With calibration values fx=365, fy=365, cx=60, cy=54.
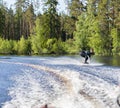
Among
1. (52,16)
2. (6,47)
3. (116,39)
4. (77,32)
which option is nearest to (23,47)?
(6,47)

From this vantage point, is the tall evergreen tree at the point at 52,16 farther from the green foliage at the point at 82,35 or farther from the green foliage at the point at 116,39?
the green foliage at the point at 116,39

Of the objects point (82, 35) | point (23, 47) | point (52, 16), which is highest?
point (52, 16)

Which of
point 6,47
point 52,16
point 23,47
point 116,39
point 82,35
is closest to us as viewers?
point 116,39

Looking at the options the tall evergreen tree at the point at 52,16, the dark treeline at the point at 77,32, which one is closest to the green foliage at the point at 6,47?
the dark treeline at the point at 77,32

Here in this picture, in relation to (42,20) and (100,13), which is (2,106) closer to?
(100,13)

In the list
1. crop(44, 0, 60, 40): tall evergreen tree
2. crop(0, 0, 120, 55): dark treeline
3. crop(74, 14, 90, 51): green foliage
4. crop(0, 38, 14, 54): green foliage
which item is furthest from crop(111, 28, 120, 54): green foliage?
crop(0, 38, 14, 54): green foliage

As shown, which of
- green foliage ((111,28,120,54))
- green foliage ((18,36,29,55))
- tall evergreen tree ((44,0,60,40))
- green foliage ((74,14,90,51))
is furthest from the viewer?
tall evergreen tree ((44,0,60,40))

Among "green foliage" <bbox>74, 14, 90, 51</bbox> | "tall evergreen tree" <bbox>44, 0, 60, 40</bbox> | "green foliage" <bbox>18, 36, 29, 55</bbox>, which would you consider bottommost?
"green foliage" <bbox>18, 36, 29, 55</bbox>

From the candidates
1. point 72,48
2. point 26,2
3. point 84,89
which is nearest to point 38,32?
point 72,48

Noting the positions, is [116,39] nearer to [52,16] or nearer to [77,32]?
[77,32]

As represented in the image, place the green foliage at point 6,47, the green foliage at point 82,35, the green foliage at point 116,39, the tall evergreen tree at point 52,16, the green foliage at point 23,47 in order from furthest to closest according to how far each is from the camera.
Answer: the tall evergreen tree at point 52,16 < the green foliage at point 6,47 < the green foliage at point 23,47 < the green foliage at point 82,35 < the green foliage at point 116,39

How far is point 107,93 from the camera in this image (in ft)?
51.1

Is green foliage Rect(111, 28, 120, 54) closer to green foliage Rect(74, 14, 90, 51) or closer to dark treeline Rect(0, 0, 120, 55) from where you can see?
dark treeline Rect(0, 0, 120, 55)

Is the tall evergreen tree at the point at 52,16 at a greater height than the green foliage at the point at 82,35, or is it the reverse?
the tall evergreen tree at the point at 52,16
